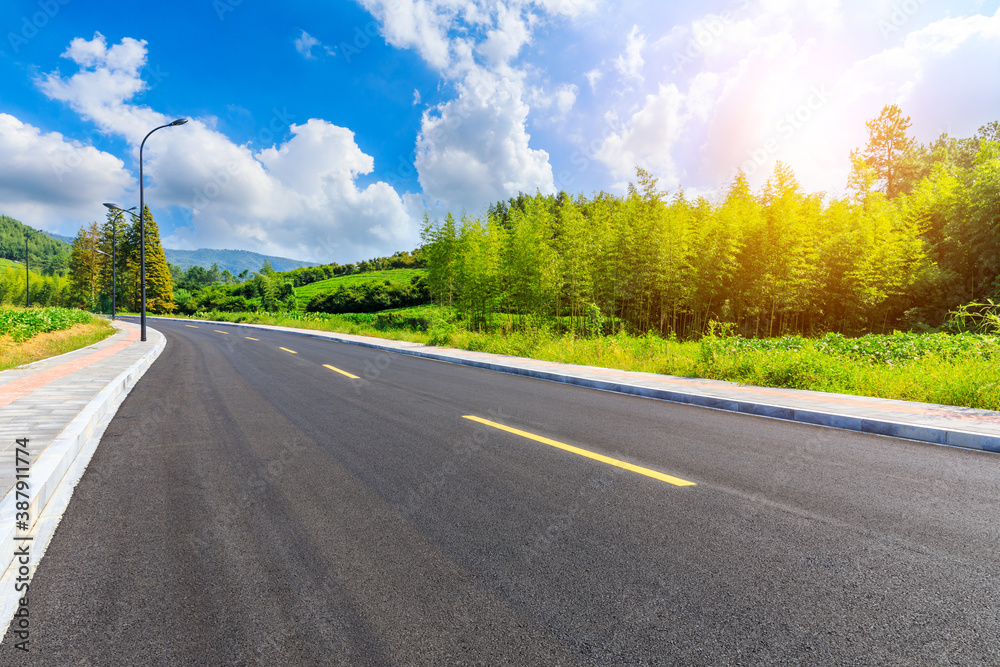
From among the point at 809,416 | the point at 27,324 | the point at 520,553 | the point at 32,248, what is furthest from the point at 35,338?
the point at 32,248

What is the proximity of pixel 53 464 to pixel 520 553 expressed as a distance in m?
3.98

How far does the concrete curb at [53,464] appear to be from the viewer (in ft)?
8.92

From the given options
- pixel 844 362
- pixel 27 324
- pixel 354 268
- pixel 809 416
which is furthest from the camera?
pixel 354 268

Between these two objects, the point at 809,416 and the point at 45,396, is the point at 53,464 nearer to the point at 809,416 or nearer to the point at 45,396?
the point at 45,396

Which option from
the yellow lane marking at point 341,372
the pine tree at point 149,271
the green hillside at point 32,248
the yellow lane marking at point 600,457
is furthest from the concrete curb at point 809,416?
the green hillside at point 32,248

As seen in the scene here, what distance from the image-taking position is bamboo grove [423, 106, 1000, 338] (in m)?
17.0

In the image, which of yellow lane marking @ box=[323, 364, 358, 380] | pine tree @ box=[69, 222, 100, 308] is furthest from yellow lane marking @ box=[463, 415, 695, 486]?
pine tree @ box=[69, 222, 100, 308]

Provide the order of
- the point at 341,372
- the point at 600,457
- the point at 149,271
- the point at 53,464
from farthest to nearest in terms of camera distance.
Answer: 1. the point at 149,271
2. the point at 341,372
3. the point at 600,457
4. the point at 53,464

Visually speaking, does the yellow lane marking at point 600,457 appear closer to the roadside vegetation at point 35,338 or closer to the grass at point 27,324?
the roadside vegetation at point 35,338

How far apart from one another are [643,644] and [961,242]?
88.2ft

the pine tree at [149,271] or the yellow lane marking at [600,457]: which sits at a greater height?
the pine tree at [149,271]

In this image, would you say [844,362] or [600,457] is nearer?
[600,457]

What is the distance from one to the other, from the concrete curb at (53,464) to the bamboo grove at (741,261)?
535 inches

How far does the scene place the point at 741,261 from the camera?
1741 cm
